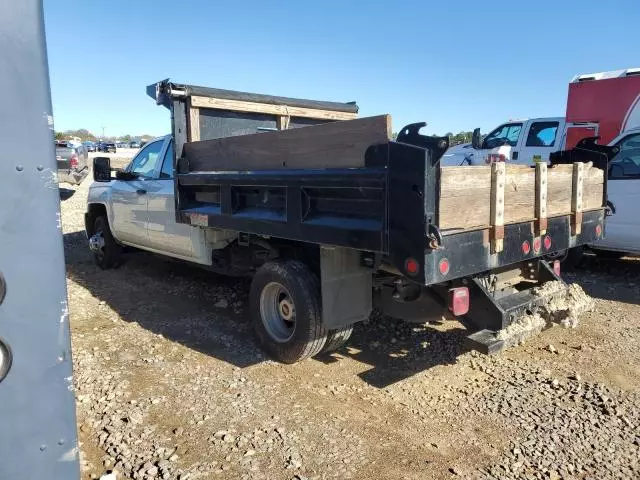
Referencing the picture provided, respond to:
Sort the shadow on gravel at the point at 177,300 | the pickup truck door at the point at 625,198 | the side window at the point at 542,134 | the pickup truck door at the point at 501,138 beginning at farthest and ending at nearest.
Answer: the pickup truck door at the point at 501,138
the side window at the point at 542,134
the pickup truck door at the point at 625,198
the shadow on gravel at the point at 177,300

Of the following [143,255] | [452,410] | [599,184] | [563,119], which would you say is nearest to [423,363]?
[452,410]

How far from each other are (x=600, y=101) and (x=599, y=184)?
6123mm

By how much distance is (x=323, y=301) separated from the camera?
12.7ft

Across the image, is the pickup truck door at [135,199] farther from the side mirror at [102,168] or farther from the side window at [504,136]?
the side window at [504,136]

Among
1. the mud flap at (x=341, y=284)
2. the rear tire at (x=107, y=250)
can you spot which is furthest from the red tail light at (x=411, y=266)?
the rear tire at (x=107, y=250)

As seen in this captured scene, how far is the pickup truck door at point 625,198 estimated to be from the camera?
6.64m

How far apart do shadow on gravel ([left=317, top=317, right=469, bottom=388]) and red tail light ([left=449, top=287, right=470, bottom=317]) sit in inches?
23.6

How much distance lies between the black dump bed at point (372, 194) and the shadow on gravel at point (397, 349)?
1139 mm

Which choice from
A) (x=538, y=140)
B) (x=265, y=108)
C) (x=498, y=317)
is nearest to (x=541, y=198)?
(x=498, y=317)

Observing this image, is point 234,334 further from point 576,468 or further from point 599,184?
point 599,184

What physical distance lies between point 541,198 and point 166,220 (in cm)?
389

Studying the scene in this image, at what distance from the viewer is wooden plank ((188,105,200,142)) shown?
5031 millimetres

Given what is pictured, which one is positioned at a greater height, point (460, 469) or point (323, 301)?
point (323, 301)

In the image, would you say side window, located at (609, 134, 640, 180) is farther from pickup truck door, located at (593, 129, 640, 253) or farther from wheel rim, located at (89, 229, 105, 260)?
wheel rim, located at (89, 229, 105, 260)
